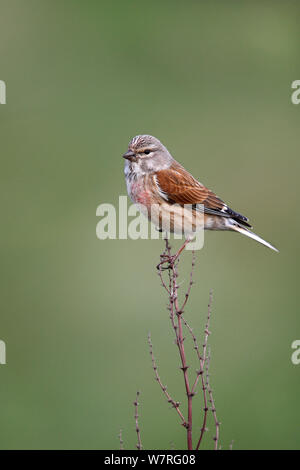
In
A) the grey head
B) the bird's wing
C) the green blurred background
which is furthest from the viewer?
the green blurred background

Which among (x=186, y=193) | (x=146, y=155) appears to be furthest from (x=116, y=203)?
(x=146, y=155)

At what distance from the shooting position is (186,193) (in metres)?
5.19

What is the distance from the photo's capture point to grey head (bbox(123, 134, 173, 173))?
489 centimetres

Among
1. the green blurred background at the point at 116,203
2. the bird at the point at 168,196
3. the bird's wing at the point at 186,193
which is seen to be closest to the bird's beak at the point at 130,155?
the bird at the point at 168,196

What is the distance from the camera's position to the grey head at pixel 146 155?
4.89 metres

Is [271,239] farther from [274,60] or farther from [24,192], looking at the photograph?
[274,60]

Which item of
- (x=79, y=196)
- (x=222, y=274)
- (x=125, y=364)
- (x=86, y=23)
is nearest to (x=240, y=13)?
(x=86, y=23)

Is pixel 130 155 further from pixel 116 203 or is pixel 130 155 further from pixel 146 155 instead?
pixel 116 203

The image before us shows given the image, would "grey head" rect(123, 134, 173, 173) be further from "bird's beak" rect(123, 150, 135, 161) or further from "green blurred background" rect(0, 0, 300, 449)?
"green blurred background" rect(0, 0, 300, 449)

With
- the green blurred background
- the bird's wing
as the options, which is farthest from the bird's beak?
the green blurred background

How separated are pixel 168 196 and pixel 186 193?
5.7 inches

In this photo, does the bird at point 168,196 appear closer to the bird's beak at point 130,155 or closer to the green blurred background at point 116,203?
the bird's beak at point 130,155

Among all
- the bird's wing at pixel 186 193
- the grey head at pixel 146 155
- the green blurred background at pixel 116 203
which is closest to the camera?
the grey head at pixel 146 155

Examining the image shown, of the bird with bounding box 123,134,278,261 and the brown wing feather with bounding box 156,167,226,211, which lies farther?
the brown wing feather with bounding box 156,167,226,211
